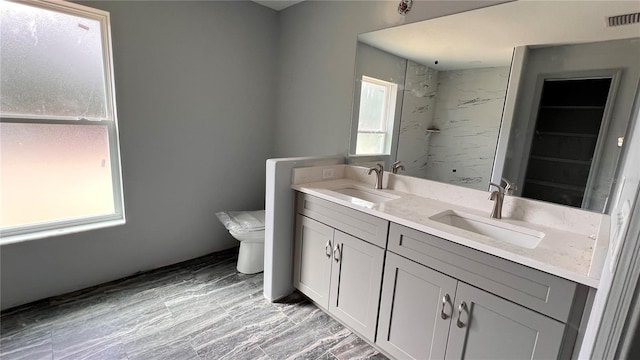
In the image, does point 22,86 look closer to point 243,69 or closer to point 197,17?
point 197,17

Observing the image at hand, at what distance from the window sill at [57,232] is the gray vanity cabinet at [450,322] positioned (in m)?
2.13

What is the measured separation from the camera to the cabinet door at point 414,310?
53.9 inches

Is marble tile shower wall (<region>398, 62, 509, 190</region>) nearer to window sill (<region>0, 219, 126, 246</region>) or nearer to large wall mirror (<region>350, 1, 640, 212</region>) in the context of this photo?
large wall mirror (<region>350, 1, 640, 212</region>)

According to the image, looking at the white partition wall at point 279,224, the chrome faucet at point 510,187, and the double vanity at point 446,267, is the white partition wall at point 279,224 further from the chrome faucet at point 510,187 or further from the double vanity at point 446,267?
the chrome faucet at point 510,187

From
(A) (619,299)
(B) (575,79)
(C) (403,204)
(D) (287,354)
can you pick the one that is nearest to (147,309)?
(D) (287,354)

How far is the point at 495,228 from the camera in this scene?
151cm

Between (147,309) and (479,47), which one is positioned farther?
(147,309)

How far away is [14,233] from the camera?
194 centimetres

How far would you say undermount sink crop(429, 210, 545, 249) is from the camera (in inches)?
54.6

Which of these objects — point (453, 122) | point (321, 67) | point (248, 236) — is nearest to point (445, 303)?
point (453, 122)

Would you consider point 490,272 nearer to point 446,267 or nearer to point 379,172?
point 446,267

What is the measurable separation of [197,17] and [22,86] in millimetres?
1273

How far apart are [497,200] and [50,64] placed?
9.49 feet

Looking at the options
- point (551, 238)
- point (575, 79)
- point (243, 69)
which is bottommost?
point (551, 238)
